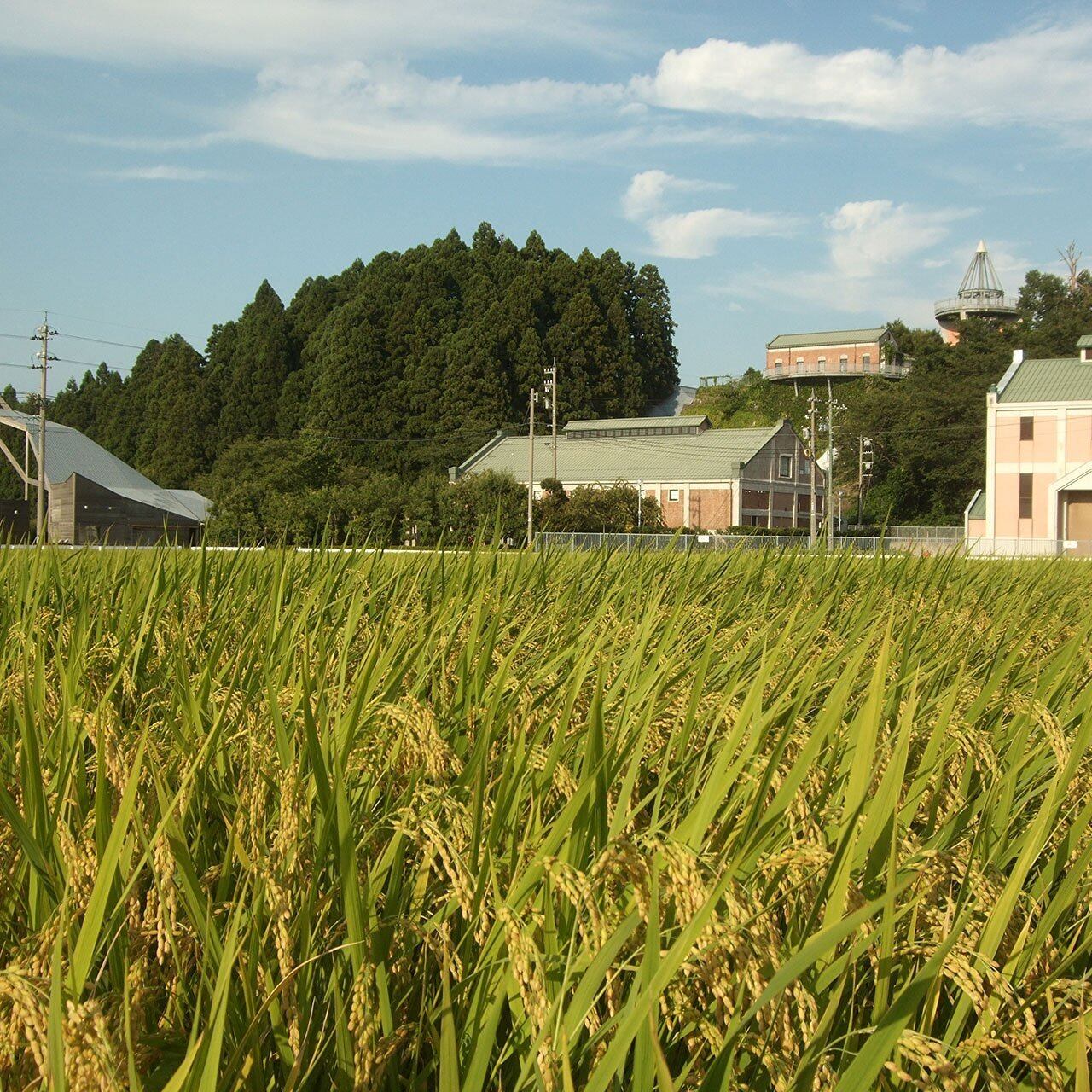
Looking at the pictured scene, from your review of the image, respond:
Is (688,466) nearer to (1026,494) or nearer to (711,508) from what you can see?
(711,508)

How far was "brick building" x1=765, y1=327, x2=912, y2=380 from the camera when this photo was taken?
261ft

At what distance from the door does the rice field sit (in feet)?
135

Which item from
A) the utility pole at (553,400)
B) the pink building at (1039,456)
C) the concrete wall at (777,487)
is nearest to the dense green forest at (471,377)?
the concrete wall at (777,487)

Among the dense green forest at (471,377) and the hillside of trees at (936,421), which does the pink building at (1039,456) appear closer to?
the hillside of trees at (936,421)

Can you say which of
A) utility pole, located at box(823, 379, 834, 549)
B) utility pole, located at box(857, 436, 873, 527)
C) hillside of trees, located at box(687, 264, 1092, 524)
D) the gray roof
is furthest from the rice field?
utility pole, located at box(857, 436, 873, 527)

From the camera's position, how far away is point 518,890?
1.44m

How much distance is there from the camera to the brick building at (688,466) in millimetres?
53594

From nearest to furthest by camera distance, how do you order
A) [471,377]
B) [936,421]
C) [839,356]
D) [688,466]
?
[688,466] < [936,421] < [471,377] < [839,356]

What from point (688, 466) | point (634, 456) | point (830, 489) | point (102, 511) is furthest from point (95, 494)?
point (830, 489)

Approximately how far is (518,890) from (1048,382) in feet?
151

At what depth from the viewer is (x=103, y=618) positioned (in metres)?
3.56

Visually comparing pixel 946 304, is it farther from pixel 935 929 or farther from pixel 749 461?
pixel 935 929

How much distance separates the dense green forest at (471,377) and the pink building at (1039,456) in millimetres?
12351

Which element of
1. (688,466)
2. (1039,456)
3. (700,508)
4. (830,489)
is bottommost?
(700,508)
